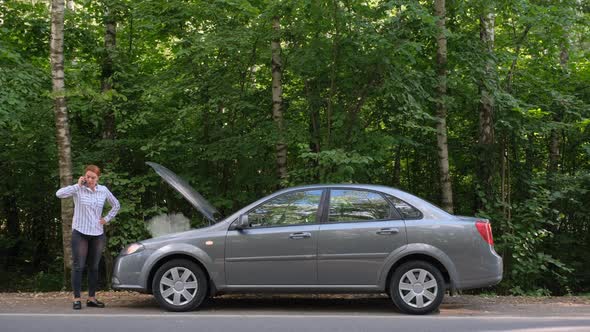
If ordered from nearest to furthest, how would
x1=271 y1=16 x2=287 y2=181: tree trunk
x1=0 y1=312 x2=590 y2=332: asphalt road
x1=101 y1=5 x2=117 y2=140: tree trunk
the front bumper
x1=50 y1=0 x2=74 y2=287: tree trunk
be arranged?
1. x1=0 y1=312 x2=590 y2=332: asphalt road
2. the front bumper
3. x1=50 y1=0 x2=74 y2=287: tree trunk
4. x1=271 y1=16 x2=287 y2=181: tree trunk
5. x1=101 y1=5 x2=117 y2=140: tree trunk

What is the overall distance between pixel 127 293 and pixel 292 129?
4.33 meters

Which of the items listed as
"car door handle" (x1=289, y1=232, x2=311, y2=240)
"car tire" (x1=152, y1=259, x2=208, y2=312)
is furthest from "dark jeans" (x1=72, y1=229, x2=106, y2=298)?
"car door handle" (x1=289, y1=232, x2=311, y2=240)

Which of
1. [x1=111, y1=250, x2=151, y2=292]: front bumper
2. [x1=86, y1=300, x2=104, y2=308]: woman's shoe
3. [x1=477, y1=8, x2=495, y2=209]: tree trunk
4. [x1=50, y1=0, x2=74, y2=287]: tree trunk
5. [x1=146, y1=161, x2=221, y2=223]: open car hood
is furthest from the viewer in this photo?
[x1=477, y1=8, x2=495, y2=209]: tree trunk

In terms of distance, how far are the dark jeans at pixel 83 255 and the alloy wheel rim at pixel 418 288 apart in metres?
4.08

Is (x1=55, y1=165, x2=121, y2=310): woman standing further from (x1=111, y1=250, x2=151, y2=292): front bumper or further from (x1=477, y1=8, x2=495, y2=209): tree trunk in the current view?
(x1=477, y1=8, x2=495, y2=209): tree trunk

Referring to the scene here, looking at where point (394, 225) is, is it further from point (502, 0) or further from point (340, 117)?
point (502, 0)

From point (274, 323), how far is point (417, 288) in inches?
73.9

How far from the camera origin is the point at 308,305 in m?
8.36

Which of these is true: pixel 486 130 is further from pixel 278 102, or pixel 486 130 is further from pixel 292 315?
pixel 292 315

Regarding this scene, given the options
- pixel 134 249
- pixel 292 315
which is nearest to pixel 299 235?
pixel 292 315

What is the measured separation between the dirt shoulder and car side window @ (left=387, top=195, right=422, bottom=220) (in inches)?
49.8

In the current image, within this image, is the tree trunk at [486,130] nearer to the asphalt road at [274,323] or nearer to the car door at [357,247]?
the car door at [357,247]

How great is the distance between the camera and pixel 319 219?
772cm

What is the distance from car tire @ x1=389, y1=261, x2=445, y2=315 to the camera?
291 inches
